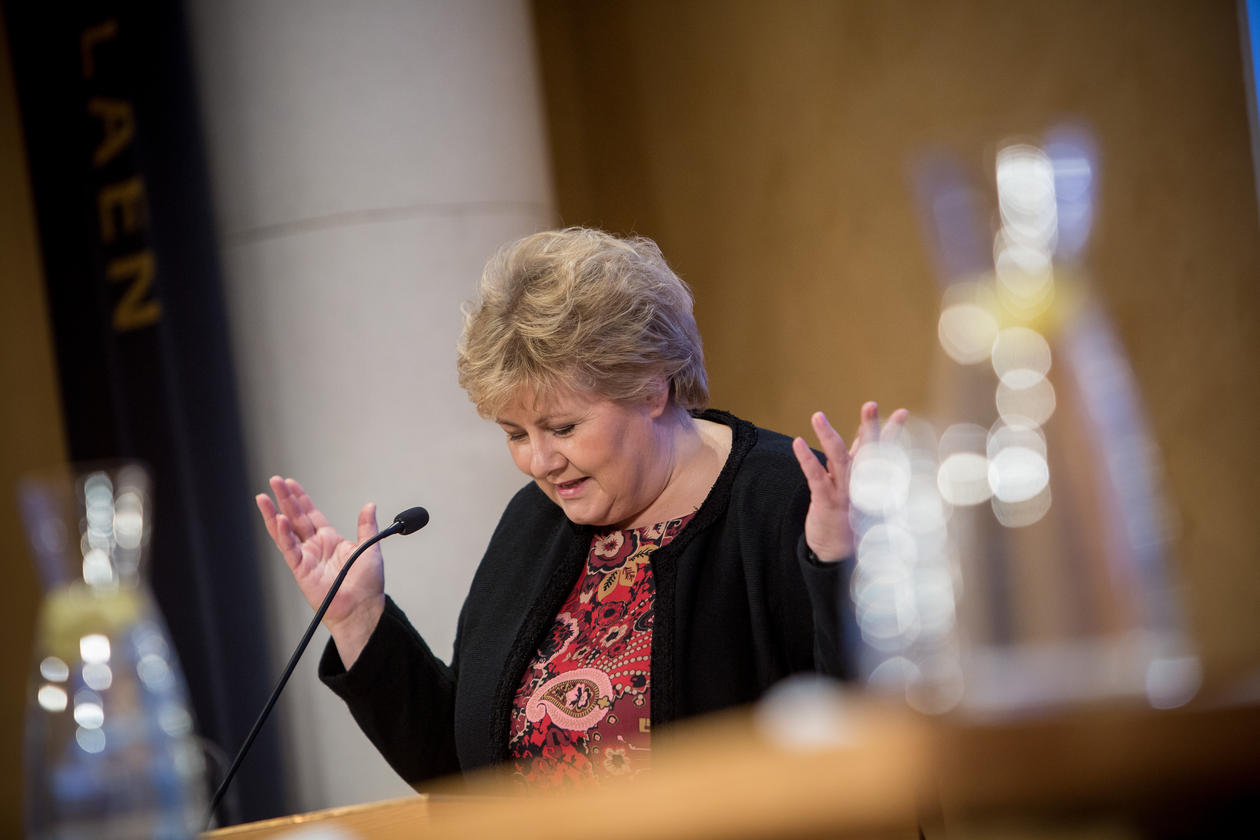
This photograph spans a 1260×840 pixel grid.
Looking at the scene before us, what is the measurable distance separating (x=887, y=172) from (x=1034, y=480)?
3.46 metres

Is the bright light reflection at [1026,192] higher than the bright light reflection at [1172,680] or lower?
higher

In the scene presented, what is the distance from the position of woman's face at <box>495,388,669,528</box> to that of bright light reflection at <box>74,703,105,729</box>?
4.07ft

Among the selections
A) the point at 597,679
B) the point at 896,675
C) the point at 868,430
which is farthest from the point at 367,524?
the point at 896,675

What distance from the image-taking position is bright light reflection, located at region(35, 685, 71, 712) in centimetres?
73

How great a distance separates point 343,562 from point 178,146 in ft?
6.58

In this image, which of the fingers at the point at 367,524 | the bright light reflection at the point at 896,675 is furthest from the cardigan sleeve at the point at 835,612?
the bright light reflection at the point at 896,675

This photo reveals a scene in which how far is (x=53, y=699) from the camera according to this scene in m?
0.74

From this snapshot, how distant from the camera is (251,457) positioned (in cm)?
347

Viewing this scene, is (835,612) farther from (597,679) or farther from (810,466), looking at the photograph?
(597,679)

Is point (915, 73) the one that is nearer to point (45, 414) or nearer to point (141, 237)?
point (141, 237)

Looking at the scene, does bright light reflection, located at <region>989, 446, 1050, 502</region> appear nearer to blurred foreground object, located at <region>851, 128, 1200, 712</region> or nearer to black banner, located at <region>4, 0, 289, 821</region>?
blurred foreground object, located at <region>851, 128, 1200, 712</region>

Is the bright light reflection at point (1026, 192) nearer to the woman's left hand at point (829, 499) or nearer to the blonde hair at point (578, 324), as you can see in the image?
the woman's left hand at point (829, 499)

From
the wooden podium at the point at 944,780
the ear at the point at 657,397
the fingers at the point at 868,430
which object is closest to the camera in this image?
the wooden podium at the point at 944,780

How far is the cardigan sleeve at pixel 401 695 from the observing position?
1.97 metres
